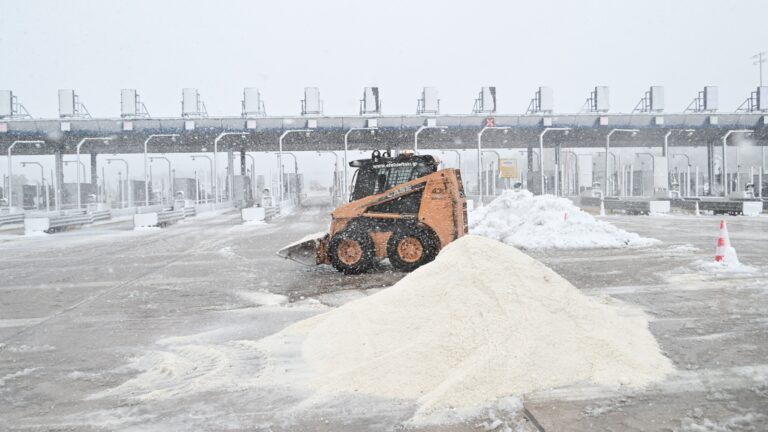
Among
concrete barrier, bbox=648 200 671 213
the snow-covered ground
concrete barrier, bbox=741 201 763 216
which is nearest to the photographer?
the snow-covered ground

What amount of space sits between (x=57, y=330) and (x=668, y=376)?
6915 millimetres

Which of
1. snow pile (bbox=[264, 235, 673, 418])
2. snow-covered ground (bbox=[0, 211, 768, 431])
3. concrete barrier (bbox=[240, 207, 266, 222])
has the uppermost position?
concrete barrier (bbox=[240, 207, 266, 222])

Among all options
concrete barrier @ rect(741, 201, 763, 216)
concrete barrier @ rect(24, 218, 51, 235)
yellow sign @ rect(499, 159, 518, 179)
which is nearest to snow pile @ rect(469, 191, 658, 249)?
concrete barrier @ rect(741, 201, 763, 216)

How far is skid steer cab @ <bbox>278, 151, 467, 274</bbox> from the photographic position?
11219 mm

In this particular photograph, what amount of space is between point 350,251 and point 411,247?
1.20 meters

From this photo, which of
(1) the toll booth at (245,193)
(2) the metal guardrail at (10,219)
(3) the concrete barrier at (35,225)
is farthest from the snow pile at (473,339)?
(1) the toll booth at (245,193)

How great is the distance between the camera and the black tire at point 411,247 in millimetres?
11219

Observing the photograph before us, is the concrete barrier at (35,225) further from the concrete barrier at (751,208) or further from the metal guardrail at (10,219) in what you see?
the concrete barrier at (751,208)

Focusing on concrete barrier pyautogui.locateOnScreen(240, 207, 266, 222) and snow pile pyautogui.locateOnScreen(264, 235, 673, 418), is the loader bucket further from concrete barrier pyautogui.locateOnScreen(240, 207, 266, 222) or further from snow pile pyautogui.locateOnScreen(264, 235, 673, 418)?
concrete barrier pyautogui.locateOnScreen(240, 207, 266, 222)

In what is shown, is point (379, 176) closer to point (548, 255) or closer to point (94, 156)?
point (548, 255)

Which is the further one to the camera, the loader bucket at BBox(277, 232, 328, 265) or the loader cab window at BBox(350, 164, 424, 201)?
the loader bucket at BBox(277, 232, 328, 265)

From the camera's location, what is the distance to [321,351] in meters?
5.54

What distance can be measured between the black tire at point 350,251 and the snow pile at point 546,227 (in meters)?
6.42

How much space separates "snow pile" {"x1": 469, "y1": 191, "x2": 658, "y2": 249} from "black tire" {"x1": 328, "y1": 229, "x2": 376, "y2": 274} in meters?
6.42
